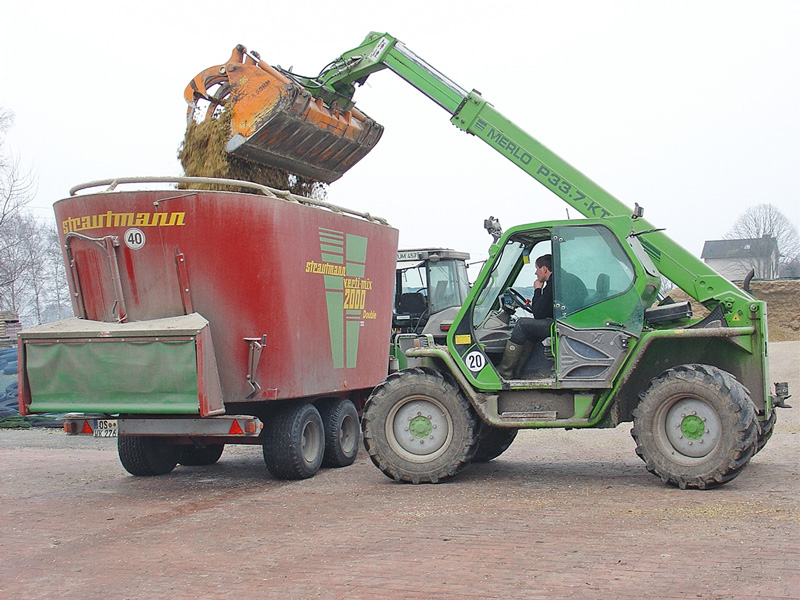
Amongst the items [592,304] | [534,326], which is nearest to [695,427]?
[592,304]

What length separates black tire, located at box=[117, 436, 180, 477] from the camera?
9.49 metres

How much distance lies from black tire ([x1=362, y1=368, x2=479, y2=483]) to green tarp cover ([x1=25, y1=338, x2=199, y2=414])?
1.78 meters

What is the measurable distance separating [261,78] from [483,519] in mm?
5668

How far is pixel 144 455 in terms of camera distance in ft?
31.4

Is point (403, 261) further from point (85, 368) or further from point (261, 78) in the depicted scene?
point (85, 368)

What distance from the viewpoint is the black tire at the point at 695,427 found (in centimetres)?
723

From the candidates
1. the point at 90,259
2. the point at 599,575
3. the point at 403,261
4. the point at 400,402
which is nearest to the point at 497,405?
the point at 400,402

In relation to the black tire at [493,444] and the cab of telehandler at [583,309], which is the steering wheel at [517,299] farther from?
the black tire at [493,444]

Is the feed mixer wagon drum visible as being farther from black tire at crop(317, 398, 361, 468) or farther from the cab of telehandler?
A: the cab of telehandler

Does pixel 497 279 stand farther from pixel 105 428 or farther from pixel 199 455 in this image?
pixel 199 455

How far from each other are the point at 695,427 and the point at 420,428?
2.51 meters

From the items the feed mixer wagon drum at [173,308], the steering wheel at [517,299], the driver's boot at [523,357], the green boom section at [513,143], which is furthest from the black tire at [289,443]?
the green boom section at [513,143]

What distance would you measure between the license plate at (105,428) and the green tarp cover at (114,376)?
1.37 feet

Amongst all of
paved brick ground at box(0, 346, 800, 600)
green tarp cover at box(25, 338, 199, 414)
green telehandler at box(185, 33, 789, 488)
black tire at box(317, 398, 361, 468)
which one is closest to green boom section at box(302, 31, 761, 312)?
green telehandler at box(185, 33, 789, 488)
